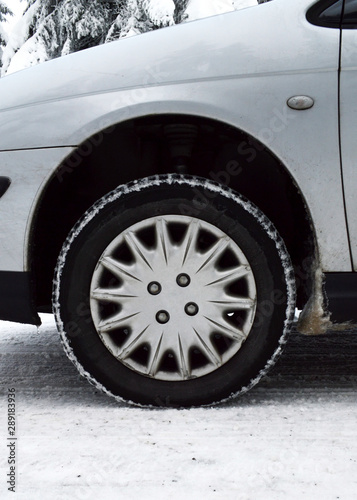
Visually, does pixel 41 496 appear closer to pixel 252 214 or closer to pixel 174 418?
pixel 174 418

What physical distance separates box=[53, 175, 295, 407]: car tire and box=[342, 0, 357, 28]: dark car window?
72 centimetres

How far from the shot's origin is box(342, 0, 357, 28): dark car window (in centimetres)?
194

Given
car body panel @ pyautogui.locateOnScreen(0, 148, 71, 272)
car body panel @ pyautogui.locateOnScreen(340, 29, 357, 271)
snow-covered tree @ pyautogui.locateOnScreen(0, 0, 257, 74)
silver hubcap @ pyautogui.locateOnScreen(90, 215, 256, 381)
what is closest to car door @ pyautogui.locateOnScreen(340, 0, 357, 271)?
car body panel @ pyautogui.locateOnScreen(340, 29, 357, 271)

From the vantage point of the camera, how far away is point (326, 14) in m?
1.96

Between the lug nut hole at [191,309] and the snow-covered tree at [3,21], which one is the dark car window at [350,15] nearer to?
the lug nut hole at [191,309]

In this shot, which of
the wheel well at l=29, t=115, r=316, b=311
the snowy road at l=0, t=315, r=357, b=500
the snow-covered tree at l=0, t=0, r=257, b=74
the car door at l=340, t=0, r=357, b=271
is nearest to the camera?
the snowy road at l=0, t=315, r=357, b=500

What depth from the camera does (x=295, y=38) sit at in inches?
76.0

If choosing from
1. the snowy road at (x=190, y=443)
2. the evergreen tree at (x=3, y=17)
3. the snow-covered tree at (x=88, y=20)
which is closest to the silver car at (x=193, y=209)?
the snowy road at (x=190, y=443)

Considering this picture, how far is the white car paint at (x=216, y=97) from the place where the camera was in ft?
6.18

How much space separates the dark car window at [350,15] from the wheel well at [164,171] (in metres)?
0.52

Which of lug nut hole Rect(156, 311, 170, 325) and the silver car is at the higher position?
the silver car

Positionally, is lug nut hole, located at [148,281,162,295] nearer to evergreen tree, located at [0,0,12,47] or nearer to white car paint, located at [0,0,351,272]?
white car paint, located at [0,0,351,272]

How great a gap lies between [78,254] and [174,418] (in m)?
0.66

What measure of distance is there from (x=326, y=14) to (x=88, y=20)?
1007cm
